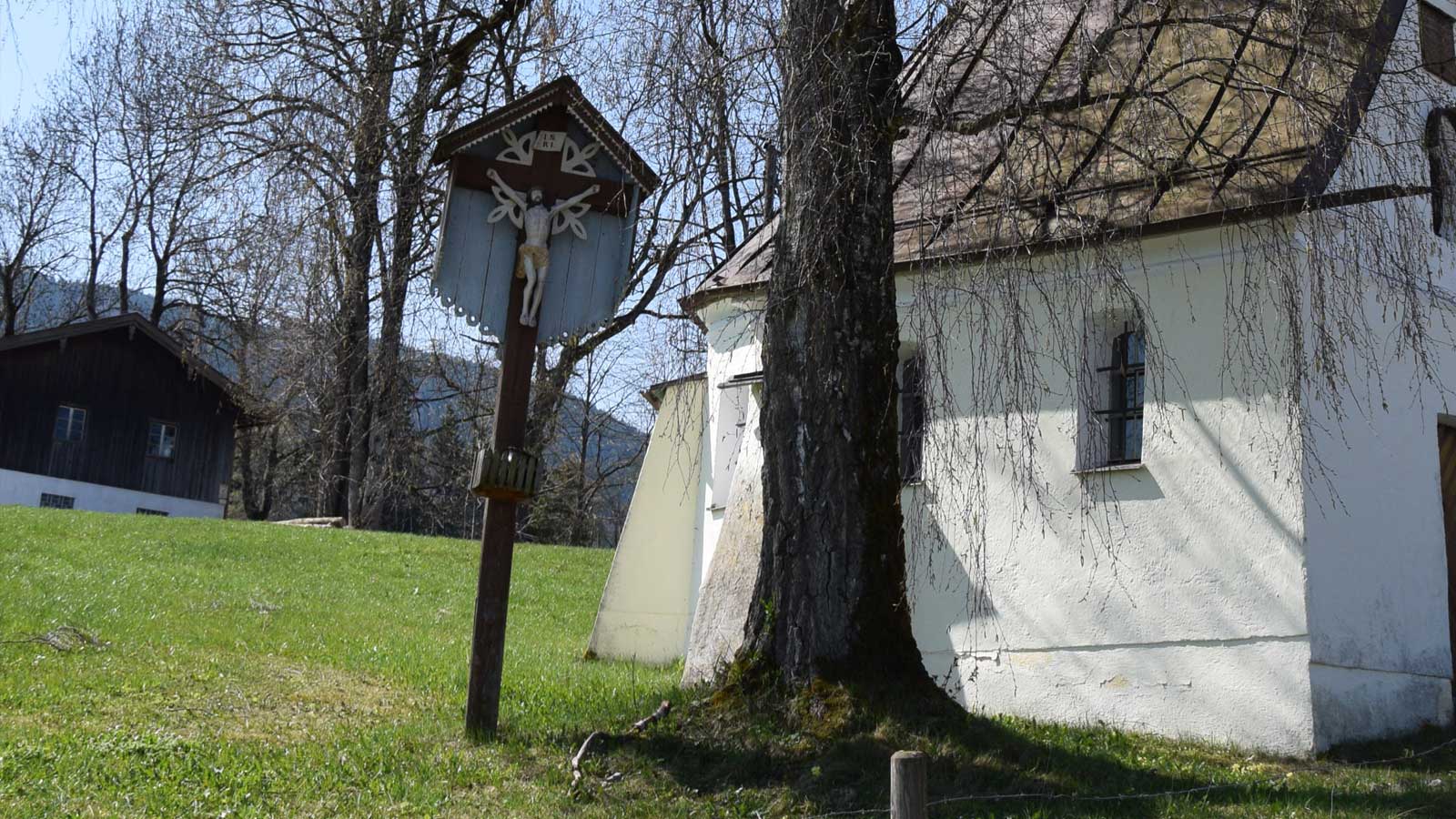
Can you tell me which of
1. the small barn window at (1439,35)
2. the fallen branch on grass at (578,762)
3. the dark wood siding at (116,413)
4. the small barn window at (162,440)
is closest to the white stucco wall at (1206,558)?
the small barn window at (1439,35)

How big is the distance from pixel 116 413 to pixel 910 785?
38.5 metres

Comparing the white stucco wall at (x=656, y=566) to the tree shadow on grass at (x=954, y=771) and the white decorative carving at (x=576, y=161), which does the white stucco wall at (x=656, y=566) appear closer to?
the white decorative carving at (x=576, y=161)

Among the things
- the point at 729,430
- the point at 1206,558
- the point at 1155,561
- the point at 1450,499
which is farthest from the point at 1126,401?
the point at 729,430

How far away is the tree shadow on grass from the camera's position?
680 cm

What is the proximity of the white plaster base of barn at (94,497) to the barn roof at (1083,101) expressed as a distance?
103ft

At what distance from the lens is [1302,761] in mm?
9469

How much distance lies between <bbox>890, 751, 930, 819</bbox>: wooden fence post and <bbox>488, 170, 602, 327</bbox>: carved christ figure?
4.75 meters

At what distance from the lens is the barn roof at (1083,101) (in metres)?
6.96

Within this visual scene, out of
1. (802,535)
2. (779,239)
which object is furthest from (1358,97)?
(802,535)

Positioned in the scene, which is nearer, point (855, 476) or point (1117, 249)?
point (855, 476)

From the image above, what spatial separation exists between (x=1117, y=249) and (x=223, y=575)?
13.5 m

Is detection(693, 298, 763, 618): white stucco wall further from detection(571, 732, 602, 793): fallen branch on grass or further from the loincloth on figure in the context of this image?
detection(571, 732, 602, 793): fallen branch on grass

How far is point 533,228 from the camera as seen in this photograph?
8508 millimetres

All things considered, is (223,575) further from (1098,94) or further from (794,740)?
(1098,94)
